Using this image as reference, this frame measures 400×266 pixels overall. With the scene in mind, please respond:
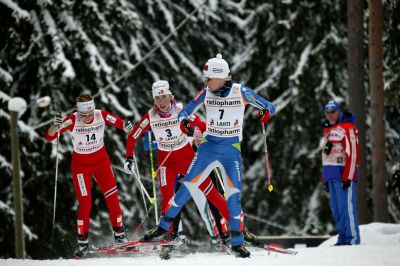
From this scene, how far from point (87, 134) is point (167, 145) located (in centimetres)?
113

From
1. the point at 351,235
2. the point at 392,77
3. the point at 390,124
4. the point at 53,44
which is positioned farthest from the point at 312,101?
the point at 351,235

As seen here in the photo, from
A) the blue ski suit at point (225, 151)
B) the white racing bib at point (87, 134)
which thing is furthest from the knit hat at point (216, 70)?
the white racing bib at point (87, 134)

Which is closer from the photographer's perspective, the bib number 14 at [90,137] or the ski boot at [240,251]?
the ski boot at [240,251]

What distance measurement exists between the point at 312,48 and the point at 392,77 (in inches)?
243

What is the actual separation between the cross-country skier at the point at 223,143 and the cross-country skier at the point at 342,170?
250 centimetres

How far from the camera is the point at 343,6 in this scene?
22.6 metres

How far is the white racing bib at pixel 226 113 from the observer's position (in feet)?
28.3

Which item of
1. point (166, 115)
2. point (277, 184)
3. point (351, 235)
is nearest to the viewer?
point (166, 115)

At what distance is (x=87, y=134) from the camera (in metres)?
10.3

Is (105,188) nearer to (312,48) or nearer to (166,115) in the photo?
(166,115)

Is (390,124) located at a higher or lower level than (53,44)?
lower

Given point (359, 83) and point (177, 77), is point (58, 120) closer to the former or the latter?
point (359, 83)

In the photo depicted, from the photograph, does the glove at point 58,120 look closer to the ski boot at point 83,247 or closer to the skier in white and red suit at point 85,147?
the skier in white and red suit at point 85,147

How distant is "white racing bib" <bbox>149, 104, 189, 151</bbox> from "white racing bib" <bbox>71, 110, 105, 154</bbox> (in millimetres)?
805
